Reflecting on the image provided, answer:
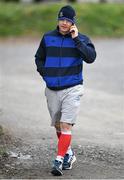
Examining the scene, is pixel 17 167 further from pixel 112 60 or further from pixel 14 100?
pixel 112 60

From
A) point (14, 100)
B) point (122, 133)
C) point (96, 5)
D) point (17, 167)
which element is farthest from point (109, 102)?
point (96, 5)

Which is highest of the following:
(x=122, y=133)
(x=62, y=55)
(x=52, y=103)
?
(x=62, y=55)

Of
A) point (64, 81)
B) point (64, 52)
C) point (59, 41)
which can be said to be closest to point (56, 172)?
point (64, 81)

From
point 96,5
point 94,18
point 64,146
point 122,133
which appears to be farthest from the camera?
point 96,5

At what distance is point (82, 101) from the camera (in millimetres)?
13672

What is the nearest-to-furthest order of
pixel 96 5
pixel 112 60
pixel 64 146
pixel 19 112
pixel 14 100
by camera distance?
1. pixel 64 146
2. pixel 19 112
3. pixel 14 100
4. pixel 112 60
5. pixel 96 5

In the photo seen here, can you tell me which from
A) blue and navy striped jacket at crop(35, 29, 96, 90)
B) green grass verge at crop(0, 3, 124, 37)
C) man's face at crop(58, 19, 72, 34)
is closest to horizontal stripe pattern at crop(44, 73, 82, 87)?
blue and navy striped jacket at crop(35, 29, 96, 90)

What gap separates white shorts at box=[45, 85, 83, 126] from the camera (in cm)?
768

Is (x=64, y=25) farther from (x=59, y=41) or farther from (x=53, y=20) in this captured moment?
(x=53, y=20)

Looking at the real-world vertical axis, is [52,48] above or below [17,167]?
above

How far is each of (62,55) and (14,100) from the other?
5.89 meters

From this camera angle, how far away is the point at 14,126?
10797mm

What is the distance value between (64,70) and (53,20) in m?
22.0

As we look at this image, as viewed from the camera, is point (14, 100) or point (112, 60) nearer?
point (14, 100)
